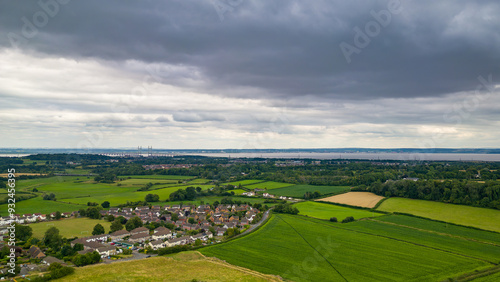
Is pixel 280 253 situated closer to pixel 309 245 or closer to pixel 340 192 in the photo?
pixel 309 245

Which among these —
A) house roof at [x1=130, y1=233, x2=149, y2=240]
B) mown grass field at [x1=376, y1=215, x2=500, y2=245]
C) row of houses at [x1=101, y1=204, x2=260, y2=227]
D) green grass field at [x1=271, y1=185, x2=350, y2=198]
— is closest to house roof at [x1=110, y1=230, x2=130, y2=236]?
house roof at [x1=130, y1=233, x2=149, y2=240]

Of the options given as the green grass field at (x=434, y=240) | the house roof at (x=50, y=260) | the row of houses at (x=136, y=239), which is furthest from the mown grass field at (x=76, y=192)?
the green grass field at (x=434, y=240)

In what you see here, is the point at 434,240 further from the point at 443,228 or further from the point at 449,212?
the point at 449,212

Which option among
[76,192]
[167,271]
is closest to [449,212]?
[167,271]

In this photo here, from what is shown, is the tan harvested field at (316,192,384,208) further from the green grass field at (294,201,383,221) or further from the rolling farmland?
the rolling farmland

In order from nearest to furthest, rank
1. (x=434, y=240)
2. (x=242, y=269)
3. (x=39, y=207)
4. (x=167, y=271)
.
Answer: (x=167, y=271)
(x=242, y=269)
(x=434, y=240)
(x=39, y=207)

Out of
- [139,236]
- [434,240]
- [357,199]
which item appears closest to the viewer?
[434,240]
